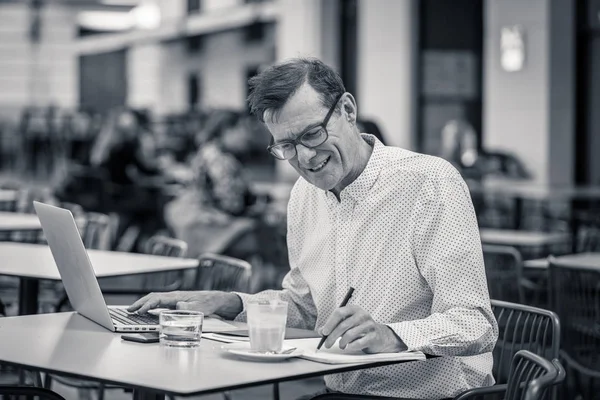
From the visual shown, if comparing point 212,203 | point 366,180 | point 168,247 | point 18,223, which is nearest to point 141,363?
point 366,180

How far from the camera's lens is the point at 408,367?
2.11m

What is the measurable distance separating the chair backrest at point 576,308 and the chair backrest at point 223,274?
1.08 m

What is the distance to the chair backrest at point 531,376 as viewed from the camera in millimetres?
1628

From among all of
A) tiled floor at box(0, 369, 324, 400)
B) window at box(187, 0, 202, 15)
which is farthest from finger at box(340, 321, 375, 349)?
window at box(187, 0, 202, 15)

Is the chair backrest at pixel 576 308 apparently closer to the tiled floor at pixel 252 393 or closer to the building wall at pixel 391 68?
the tiled floor at pixel 252 393

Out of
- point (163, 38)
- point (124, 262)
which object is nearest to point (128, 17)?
point (163, 38)

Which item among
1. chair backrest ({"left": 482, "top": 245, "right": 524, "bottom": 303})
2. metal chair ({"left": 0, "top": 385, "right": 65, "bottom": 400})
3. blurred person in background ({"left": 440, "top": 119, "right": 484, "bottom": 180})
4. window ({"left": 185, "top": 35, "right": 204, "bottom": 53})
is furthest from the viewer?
window ({"left": 185, "top": 35, "right": 204, "bottom": 53})

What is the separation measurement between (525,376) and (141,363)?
734mm

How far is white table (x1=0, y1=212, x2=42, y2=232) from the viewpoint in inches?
173

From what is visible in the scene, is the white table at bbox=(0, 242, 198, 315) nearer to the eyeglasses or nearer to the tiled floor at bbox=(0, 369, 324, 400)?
the tiled floor at bbox=(0, 369, 324, 400)

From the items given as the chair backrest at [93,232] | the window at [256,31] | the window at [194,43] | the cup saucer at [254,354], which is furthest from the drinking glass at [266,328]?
the window at [194,43]

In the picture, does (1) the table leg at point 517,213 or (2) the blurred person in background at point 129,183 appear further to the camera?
(2) the blurred person in background at point 129,183

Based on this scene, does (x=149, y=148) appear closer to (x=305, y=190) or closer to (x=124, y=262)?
(x=124, y=262)

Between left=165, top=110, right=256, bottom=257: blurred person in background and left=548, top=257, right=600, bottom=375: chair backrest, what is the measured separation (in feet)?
12.0
